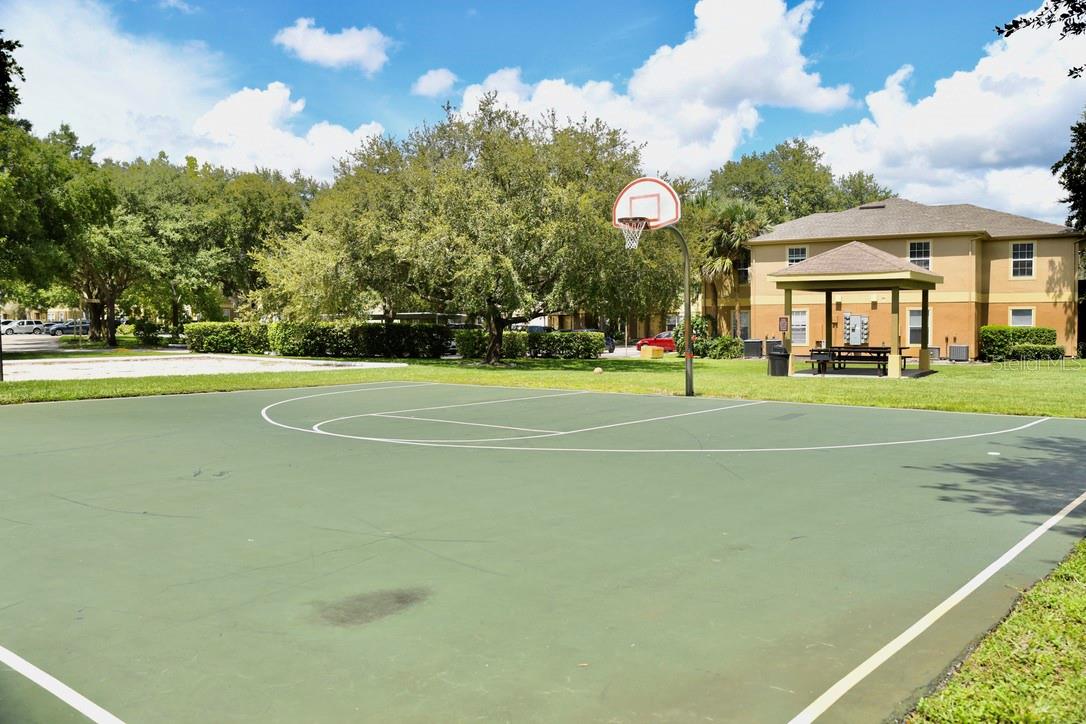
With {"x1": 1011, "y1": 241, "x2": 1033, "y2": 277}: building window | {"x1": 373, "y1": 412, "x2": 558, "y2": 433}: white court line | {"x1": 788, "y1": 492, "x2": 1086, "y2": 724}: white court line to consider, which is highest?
{"x1": 1011, "y1": 241, "x2": 1033, "y2": 277}: building window

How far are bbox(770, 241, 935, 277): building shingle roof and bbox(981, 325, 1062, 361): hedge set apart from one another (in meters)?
11.4

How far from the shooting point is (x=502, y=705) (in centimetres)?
389

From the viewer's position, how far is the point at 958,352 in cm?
3638

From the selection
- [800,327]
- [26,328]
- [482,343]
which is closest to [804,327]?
[800,327]

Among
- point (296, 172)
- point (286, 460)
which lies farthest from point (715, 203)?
point (286, 460)

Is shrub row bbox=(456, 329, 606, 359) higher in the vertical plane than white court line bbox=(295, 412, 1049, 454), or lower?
higher

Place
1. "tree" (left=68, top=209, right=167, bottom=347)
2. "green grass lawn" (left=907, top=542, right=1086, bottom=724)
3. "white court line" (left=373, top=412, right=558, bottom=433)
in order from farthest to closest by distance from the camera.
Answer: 1. "tree" (left=68, top=209, right=167, bottom=347)
2. "white court line" (left=373, top=412, right=558, bottom=433)
3. "green grass lawn" (left=907, top=542, right=1086, bottom=724)

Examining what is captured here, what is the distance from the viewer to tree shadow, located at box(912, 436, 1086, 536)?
26.7ft

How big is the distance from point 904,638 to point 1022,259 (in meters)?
39.4

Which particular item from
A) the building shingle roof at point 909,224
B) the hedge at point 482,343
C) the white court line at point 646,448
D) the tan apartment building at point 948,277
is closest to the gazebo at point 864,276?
the tan apartment building at point 948,277

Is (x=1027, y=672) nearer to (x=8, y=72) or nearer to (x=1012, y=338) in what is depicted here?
(x=8, y=72)

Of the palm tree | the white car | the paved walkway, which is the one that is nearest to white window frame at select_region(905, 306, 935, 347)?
the palm tree

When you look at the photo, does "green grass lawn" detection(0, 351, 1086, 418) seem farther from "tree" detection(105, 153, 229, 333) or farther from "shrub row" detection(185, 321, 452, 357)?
"tree" detection(105, 153, 229, 333)

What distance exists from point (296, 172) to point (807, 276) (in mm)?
42867
